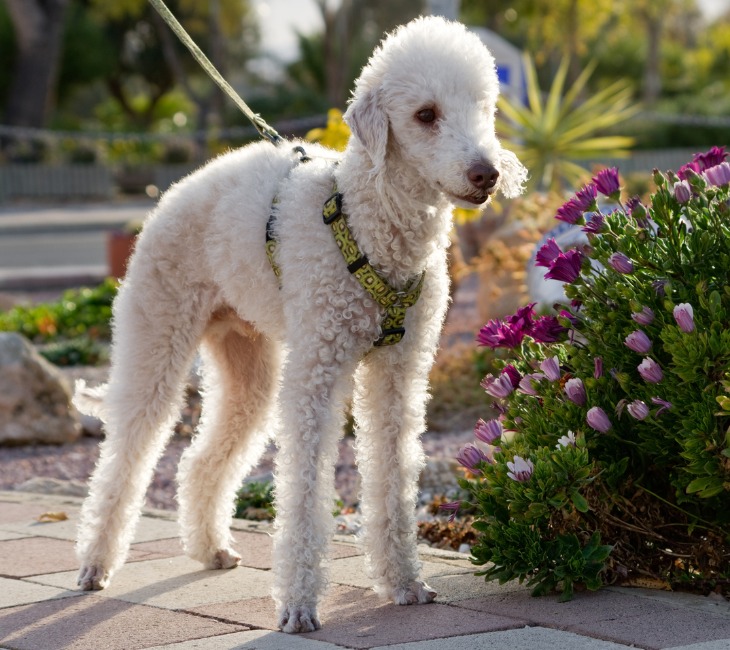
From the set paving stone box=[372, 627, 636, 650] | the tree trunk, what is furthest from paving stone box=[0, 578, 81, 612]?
the tree trunk

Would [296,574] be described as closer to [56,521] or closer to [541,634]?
A: [541,634]

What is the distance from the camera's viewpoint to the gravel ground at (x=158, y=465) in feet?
21.6

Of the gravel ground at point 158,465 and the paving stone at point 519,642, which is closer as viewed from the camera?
the paving stone at point 519,642

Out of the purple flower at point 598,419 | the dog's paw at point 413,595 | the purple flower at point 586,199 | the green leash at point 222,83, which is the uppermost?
the green leash at point 222,83

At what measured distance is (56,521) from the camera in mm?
5484

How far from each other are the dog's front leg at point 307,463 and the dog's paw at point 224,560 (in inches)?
33.6

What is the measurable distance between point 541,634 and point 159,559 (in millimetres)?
1992

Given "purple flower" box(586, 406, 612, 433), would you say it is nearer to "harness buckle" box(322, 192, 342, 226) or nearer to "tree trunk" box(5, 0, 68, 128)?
"harness buckle" box(322, 192, 342, 226)

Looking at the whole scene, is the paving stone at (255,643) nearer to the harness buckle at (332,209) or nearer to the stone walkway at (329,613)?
the stone walkway at (329,613)

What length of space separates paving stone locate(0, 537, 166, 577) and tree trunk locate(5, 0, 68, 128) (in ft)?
84.2

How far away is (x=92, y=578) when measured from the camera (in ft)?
14.7

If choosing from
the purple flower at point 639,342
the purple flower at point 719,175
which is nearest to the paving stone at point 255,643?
the purple flower at point 639,342

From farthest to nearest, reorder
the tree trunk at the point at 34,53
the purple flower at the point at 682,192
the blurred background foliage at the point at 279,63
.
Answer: the blurred background foliage at the point at 279,63, the tree trunk at the point at 34,53, the purple flower at the point at 682,192

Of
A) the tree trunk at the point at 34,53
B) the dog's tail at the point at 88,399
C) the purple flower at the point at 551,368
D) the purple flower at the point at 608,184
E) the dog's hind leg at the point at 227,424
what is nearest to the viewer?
the purple flower at the point at 551,368
